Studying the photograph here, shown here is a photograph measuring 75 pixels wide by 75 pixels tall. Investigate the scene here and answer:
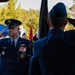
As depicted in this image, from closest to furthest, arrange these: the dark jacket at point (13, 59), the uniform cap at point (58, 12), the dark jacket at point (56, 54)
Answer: the dark jacket at point (56, 54)
the uniform cap at point (58, 12)
the dark jacket at point (13, 59)

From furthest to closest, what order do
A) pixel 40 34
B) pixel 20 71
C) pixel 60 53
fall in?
pixel 20 71
pixel 40 34
pixel 60 53

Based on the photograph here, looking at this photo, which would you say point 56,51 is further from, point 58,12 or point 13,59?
point 13,59

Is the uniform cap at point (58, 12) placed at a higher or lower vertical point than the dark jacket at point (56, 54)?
→ higher

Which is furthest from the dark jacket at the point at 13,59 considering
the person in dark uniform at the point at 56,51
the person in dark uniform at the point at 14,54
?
the person in dark uniform at the point at 56,51

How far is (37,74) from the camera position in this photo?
2609mm

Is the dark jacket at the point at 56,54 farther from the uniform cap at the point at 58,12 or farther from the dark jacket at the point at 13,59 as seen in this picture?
the dark jacket at the point at 13,59

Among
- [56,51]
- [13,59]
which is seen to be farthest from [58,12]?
[13,59]

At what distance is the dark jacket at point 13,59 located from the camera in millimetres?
5078

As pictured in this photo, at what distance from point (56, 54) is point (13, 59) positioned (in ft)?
8.78

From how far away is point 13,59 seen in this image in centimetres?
512

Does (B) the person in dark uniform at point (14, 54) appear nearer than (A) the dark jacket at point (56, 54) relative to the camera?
No

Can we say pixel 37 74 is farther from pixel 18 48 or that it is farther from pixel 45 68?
pixel 18 48

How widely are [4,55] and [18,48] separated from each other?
0.88 feet

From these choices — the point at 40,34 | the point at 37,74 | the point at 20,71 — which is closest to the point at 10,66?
the point at 20,71
